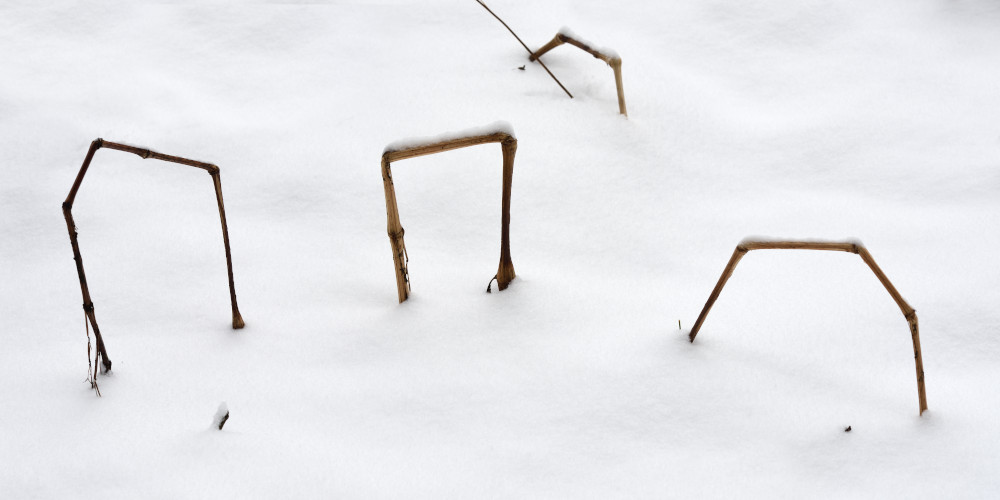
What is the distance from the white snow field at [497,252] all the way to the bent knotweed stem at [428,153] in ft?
0.15

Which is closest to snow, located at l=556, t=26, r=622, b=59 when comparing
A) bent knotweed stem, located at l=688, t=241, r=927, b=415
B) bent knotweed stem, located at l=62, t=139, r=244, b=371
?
bent knotweed stem, located at l=688, t=241, r=927, b=415

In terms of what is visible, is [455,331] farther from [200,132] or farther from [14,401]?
[200,132]

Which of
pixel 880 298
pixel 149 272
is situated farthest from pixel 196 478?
pixel 880 298

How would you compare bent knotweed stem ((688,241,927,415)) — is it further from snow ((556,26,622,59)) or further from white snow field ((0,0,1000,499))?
snow ((556,26,622,59))

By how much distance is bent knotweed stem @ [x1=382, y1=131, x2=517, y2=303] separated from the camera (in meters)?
1.11

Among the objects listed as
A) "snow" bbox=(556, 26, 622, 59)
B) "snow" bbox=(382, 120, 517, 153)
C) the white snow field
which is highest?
"snow" bbox=(556, 26, 622, 59)

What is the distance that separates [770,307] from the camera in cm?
127

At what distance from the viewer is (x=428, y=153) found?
3.61ft

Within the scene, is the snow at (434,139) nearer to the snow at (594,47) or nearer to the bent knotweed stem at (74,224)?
the bent knotweed stem at (74,224)

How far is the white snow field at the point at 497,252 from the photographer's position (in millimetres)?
1032

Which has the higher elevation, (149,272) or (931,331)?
(149,272)

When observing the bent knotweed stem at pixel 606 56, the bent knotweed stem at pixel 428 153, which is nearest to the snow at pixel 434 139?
the bent knotweed stem at pixel 428 153

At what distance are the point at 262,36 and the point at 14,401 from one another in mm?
1182

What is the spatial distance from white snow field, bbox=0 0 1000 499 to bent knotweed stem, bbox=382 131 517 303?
0.05 m
